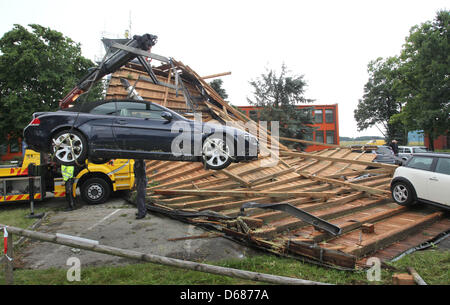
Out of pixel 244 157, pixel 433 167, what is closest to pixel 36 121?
pixel 244 157

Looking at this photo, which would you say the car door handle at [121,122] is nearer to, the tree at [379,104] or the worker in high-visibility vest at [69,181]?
the worker in high-visibility vest at [69,181]

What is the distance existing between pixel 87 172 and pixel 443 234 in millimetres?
9192

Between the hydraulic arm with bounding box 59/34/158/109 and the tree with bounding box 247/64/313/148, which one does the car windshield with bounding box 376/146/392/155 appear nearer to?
the tree with bounding box 247/64/313/148

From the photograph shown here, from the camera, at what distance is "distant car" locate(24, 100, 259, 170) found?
14.8 feet

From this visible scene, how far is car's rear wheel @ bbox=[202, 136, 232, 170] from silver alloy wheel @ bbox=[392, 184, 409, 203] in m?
5.02

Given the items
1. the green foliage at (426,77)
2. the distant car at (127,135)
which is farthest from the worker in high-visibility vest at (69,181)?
the green foliage at (426,77)

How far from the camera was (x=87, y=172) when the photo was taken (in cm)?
805

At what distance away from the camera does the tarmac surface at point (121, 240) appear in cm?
426

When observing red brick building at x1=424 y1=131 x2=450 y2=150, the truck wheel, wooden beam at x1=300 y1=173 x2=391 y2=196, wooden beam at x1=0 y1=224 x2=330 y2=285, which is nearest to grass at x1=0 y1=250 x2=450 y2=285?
wooden beam at x1=0 y1=224 x2=330 y2=285

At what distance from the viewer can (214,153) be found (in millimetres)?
5043

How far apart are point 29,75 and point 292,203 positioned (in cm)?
2011

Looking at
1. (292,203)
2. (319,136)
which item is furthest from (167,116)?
(319,136)

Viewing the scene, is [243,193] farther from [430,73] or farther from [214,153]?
[430,73]

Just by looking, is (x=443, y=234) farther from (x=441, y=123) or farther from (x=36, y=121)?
(x=441, y=123)
